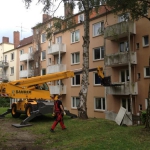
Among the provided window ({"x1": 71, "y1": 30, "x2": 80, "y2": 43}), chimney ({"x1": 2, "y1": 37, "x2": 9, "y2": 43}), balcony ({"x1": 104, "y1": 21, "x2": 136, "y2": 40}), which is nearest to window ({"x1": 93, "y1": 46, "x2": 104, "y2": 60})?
balcony ({"x1": 104, "y1": 21, "x2": 136, "y2": 40})

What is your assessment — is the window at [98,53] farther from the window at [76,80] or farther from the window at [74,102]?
the window at [74,102]

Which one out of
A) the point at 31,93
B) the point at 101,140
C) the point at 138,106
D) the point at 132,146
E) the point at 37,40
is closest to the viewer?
the point at 132,146

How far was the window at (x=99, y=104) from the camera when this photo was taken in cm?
2411

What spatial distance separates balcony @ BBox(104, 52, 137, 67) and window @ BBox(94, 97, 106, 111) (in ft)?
14.4

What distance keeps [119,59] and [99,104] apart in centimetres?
618

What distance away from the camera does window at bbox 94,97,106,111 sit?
79.1 ft

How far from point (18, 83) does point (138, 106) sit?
11.0m

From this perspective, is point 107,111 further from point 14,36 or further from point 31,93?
point 14,36

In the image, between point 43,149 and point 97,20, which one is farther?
point 97,20

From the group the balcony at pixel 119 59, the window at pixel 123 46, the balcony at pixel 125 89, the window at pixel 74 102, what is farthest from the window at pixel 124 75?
the window at pixel 74 102

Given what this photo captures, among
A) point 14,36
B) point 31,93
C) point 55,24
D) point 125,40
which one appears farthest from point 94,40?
point 14,36

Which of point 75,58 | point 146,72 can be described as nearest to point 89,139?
point 146,72

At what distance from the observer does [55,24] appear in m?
17.2

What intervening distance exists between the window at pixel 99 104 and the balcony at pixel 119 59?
4391 mm
